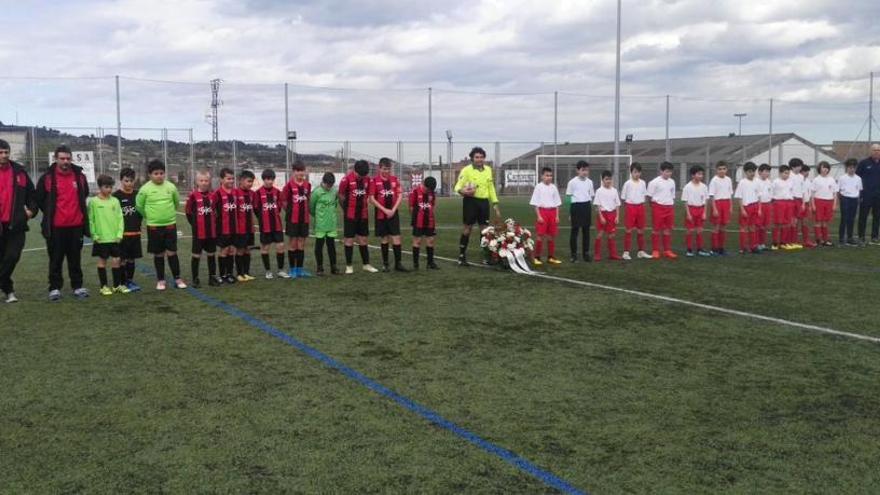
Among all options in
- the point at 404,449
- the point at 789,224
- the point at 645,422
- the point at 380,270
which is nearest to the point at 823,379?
the point at 645,422

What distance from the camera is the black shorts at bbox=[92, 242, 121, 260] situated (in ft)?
30.5

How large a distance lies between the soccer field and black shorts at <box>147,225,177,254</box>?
565 millimetres

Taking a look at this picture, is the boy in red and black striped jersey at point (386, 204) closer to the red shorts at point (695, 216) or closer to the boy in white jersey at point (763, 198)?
the red shorts at point (695, 216)

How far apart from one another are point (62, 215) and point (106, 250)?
2.19 ft

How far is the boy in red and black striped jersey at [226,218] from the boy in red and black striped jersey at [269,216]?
0.46 meters

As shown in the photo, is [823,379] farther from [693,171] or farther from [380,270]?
[693,171]

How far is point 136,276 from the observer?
11.1m

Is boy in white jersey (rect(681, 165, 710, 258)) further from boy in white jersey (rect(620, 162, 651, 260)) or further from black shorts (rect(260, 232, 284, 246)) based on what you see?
black shorts (rect(260, 232, 284, 246))

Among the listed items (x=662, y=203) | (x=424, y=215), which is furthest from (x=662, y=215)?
(x=424, y=215)

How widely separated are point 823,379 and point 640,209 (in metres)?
7.81

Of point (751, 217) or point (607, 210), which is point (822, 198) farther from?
point (607, 210)

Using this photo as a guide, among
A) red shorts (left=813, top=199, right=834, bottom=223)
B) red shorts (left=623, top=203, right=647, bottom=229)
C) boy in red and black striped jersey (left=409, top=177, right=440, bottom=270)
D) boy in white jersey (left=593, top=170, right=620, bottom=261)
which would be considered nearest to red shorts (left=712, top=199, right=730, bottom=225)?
red shorts (left=623, top=203, right=647, bottom=229)

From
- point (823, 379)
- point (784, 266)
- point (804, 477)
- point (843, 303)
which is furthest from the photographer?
point (784, 266)

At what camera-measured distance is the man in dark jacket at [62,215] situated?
352 inches
